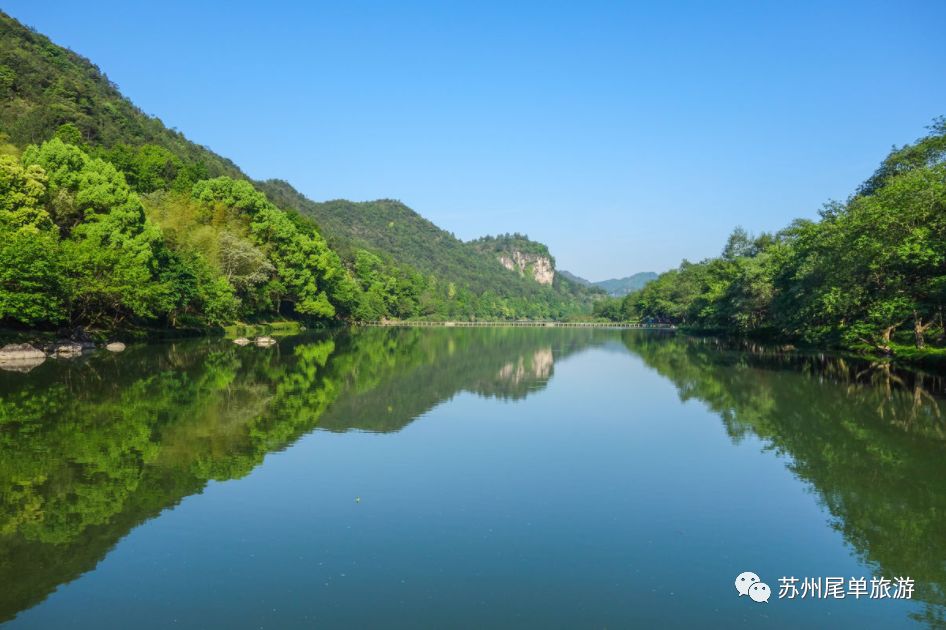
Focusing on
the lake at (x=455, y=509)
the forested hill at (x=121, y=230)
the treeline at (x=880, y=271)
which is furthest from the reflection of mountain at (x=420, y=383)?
the treeline at (x=880, y=271)

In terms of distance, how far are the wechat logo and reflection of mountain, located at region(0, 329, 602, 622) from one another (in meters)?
9.10

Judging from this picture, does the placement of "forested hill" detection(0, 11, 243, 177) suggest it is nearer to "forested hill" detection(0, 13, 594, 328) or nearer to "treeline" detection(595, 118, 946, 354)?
"forested hill" detection(0, 13, 594, 328)

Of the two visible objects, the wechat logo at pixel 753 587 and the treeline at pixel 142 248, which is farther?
the treeline at pixel 142 248

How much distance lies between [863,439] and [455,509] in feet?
43.6

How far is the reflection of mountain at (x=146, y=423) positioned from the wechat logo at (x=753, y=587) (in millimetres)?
9098

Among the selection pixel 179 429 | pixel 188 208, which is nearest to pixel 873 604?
pixel 179 429

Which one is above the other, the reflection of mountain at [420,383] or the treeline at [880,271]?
the treeline at [880,271]

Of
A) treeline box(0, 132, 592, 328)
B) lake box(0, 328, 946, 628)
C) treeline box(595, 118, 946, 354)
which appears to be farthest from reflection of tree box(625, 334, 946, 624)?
treeline box(0, 132, 592, 328)

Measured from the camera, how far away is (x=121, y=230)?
49.6 m

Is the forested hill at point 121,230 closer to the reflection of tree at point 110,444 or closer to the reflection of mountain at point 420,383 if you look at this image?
the reflection of tree at point 110,444

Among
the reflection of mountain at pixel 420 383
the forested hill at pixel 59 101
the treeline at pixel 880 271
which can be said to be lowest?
the reflection of mountain at pixel 420 383

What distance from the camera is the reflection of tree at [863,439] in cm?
1080

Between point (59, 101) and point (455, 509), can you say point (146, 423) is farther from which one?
point (59, 101)

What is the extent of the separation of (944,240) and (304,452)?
34.1 m
